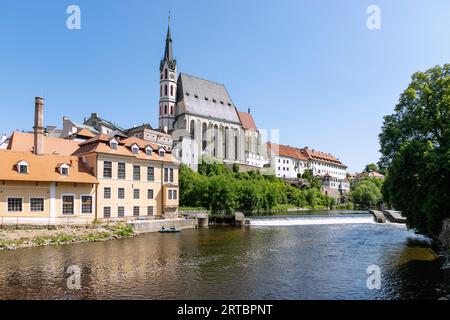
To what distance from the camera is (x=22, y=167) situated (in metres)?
34.9

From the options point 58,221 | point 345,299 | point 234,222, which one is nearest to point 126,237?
point 58,221

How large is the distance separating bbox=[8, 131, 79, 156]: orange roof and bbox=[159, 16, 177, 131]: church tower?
6239 cm

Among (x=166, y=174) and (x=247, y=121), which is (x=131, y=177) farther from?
(x=247, y=121)

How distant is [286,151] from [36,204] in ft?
375

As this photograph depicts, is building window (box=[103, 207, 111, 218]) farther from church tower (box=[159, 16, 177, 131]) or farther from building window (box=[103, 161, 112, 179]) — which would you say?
church tower (box=[159, 16, 177, 131])

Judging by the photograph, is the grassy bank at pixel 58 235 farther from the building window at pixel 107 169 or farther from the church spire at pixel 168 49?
the church spire at pixel 168 49

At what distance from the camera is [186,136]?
105 m

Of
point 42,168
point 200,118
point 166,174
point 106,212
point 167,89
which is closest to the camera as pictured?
point 42,168

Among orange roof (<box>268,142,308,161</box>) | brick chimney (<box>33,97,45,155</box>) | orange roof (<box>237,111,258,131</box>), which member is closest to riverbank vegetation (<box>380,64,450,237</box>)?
brick chimney (<box>33,97,45,155</box>)

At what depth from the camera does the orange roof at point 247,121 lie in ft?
430

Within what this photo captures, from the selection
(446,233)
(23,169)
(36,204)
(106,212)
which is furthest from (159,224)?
(446,233)

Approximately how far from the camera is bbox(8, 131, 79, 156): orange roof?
48781mm

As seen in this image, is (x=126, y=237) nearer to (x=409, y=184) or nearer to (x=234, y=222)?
(x=234, y=222)
